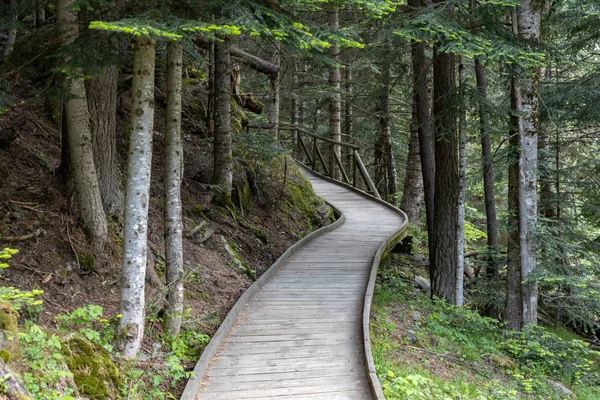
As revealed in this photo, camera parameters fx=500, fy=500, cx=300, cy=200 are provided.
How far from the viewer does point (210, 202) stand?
973 cm

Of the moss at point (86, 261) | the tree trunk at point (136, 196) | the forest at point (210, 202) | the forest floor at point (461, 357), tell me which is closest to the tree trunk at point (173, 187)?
the forest at point (210, 202)

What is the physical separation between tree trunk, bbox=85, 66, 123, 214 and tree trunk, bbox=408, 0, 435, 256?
543 centimetres

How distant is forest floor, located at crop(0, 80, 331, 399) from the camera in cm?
492

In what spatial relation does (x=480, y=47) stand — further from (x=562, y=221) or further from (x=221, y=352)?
(x=562, y=221)

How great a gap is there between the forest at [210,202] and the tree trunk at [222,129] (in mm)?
31

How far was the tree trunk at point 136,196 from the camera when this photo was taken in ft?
15.3

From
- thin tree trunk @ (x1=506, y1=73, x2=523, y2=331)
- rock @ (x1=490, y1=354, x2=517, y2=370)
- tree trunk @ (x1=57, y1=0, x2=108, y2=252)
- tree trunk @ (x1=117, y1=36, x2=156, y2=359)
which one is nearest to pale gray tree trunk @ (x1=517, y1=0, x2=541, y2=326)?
thin tree trunk @ (x1=506, y1=73, x2=523, y2=331)

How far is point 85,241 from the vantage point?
232 inches

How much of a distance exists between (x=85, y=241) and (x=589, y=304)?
8979 mm

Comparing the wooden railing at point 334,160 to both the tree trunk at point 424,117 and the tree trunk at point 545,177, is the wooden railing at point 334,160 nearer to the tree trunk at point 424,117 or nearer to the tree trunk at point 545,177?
the tree trunk at point 424,117

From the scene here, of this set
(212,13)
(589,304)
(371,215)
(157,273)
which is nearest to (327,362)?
(157,273)

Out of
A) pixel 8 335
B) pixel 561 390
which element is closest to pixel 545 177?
pixel 561 390

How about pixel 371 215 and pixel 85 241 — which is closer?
pixel 85 241

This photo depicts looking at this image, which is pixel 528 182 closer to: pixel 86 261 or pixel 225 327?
pixel 225 327
